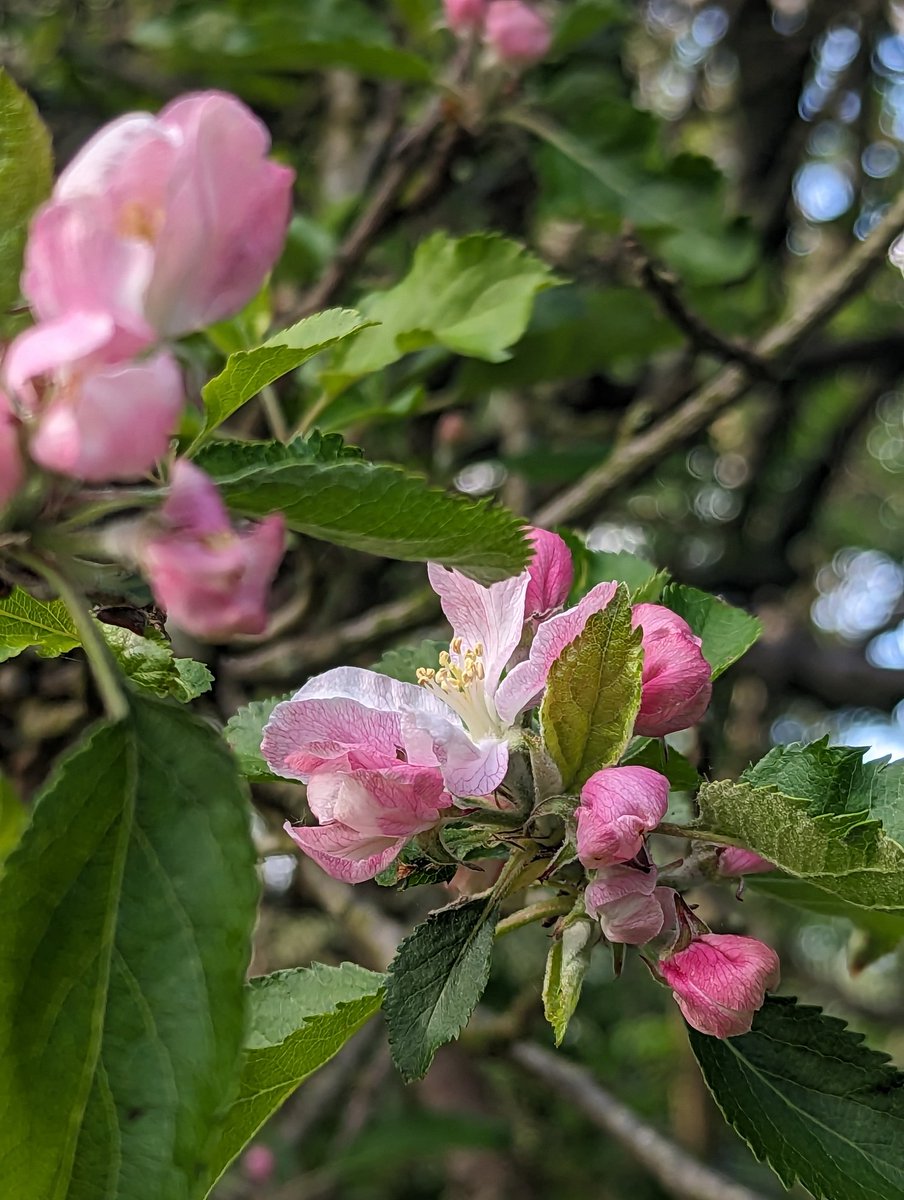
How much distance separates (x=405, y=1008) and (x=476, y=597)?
25 cm

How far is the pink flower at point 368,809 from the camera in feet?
2.02

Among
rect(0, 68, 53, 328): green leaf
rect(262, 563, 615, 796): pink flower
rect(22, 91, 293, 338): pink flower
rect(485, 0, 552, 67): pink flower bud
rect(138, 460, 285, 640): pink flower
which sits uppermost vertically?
rect(22, 91, 293, 338): pink flower

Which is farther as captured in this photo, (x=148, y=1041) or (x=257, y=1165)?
(x=257, y=1165)

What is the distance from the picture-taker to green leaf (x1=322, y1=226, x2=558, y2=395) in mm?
1094

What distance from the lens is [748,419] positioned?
351 centimetres

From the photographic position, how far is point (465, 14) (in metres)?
1.50

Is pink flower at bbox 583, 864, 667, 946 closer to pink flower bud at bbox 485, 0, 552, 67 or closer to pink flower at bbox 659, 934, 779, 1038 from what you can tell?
pink flower at bbox 659, 934, 779, 1038

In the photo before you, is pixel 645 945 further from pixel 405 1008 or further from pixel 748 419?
pixel 748 419

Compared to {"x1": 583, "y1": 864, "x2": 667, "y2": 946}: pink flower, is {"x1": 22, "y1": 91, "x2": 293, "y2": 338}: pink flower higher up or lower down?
A: higher up

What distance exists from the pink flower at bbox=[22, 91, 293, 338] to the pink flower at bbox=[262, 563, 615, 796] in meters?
0.23

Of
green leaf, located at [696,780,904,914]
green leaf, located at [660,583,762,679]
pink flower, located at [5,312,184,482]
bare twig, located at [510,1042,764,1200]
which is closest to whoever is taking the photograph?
pink flower, located at [5,312,184,482]

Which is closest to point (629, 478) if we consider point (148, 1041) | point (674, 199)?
point (674, 199)

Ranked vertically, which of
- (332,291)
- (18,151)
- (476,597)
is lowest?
(332,291)

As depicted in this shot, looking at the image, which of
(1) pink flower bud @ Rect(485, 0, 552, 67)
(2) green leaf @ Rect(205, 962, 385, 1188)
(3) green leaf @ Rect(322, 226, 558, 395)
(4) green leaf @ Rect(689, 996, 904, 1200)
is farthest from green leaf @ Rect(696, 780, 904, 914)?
(1) pink flower bud @ Rect(485, 0, 552, 67)
